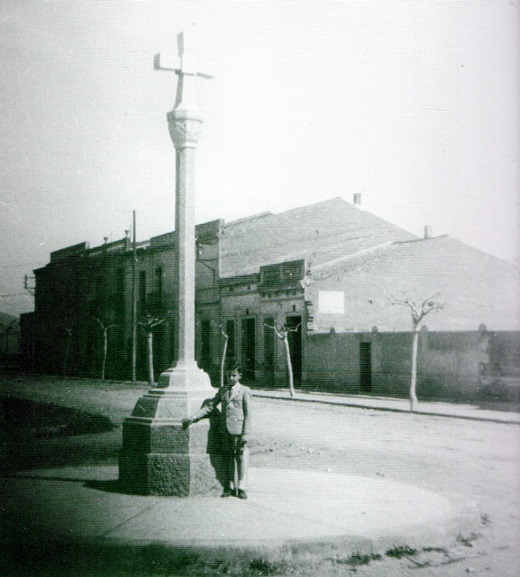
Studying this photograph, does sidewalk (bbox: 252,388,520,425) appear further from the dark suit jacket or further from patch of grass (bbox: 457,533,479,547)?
the dark suit jacket

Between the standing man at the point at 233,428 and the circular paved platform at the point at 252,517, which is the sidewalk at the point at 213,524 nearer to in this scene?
the circular paved platform at the point at 252,517

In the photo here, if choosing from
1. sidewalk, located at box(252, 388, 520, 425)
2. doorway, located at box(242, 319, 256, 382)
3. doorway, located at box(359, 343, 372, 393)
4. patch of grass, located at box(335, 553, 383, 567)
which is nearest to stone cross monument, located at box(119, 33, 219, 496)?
patch of grass, located at box(335, 553, 383, 567)

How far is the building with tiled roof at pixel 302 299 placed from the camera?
80.9 ft

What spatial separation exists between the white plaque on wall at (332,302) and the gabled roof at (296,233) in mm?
4440

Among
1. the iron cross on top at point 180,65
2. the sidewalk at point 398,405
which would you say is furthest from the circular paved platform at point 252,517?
the sidewalk at point 398,405

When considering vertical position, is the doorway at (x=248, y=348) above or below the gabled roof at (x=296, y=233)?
below

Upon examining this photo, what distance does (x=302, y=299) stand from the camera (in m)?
27.3

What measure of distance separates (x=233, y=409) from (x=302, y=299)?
2089 cm

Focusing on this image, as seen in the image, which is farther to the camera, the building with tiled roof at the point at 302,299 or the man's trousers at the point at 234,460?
the building with tiled roof at the point at 302,299

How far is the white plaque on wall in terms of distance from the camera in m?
27.1

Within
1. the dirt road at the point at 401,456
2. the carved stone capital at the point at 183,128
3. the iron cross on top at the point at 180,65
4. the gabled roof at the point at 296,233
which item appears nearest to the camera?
the dirt road at the point at 401,456

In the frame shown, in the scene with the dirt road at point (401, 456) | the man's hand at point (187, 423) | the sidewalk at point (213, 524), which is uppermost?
the man's hand at point (187, 423)

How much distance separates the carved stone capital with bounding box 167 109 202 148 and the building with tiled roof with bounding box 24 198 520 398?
1538 centimetres

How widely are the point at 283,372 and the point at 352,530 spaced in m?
22.5
